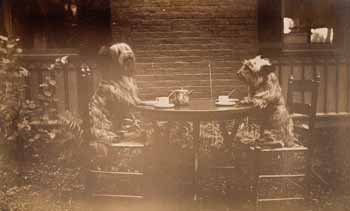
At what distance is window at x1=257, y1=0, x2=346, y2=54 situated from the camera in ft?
32.9

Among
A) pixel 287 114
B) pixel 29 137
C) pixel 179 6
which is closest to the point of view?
pixel 287 114

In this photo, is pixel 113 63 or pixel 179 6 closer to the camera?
pixel 113 63

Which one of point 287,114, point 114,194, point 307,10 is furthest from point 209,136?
point 307,10

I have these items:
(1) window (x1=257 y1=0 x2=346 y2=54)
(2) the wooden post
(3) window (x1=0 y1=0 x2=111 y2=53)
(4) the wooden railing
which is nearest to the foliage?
(4) the wooden railing

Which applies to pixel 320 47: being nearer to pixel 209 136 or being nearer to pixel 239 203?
pixel 209 136

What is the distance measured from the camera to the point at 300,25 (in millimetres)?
10367

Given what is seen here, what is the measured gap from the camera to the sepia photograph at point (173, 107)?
6121mm

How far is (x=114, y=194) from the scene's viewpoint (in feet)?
20.1

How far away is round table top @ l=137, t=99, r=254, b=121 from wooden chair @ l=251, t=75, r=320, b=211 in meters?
→ 0.43

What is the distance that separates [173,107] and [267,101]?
Result: 1.06 metres

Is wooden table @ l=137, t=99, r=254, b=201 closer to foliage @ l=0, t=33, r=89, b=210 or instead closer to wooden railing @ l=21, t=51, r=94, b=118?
foliage @ l=0, t=33, r=89, b=210

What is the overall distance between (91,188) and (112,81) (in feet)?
4.55

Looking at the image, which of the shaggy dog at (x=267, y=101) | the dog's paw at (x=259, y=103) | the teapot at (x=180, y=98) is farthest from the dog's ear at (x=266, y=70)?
the teapot at (x=180, y=98)

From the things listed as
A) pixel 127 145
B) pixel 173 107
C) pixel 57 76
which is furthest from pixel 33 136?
pixel 173 107
